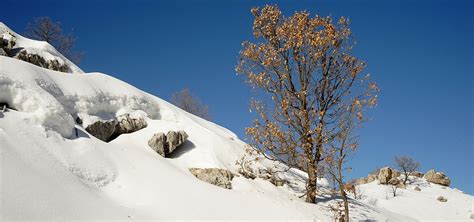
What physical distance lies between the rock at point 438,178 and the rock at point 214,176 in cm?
4631

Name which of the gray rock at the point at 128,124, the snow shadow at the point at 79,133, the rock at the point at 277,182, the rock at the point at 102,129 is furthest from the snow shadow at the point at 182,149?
the rock at the point at 277,182

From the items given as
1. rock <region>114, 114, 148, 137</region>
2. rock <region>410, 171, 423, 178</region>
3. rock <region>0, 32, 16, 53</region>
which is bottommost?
rock <region>114, 114, 148, 137</region>

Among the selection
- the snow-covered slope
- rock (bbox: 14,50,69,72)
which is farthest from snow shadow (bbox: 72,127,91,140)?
rock (bbox: 14,50,69,72)

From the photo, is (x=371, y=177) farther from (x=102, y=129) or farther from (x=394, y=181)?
(x=102, y=129)

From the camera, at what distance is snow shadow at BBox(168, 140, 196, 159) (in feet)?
54.1

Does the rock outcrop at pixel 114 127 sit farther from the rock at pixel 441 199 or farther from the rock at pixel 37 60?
the rock at pixel 441 199

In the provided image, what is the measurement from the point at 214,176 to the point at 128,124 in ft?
16.4

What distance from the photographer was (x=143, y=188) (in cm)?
1242

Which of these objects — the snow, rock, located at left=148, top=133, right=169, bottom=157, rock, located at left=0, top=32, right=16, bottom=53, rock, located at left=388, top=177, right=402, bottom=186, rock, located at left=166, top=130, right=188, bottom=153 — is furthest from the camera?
rock, located at left=388, top=177, right=402, bottom=186

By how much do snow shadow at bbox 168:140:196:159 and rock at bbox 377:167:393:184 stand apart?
127ft

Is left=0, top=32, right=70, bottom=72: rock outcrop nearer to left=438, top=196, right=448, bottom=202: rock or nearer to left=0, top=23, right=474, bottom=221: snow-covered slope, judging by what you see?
left=0, top=23, right=474, bottom=221: snow-covered slope

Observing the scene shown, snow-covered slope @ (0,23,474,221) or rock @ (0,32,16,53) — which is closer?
snow-covered slope @ (0,23,474,221)

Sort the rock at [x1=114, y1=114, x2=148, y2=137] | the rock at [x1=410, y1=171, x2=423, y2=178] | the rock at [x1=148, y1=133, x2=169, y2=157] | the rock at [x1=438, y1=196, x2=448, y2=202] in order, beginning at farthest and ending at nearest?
the rock at [x1=410, y1=171, x2=423, y2=178] → the rock at [x1=438, y1=196, x2=448, y2=202] → the rock at [x1=114, y1=114, x2=148, y2=137] → the rock at [x1=148, y1=133, x2=169, y2=157]

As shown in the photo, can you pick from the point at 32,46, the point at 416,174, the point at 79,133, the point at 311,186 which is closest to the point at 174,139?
the point at 79,133
